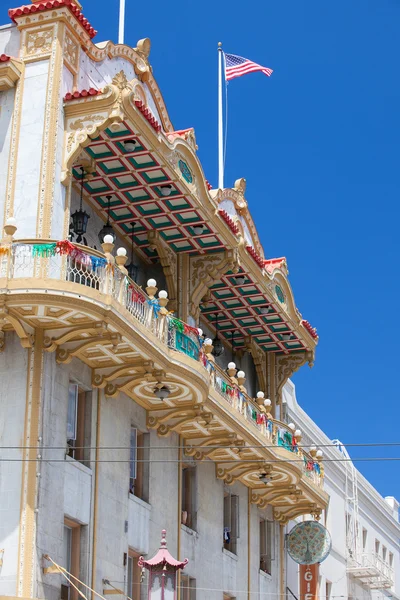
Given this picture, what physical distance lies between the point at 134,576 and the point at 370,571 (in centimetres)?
2391

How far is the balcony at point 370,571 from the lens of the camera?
56.0 m

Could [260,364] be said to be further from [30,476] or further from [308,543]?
[30,476]

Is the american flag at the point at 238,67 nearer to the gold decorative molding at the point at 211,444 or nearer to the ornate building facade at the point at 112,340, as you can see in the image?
the ornate building facade at the point at 112,340

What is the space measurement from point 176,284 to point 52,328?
30.7 ft

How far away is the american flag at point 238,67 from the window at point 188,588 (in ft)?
55.7

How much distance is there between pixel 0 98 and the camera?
33500 mm

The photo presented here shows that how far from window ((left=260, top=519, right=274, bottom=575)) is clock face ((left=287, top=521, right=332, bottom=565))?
68cm

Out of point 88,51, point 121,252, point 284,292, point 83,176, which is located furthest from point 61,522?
point 284,292

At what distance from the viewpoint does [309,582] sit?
46312 mm

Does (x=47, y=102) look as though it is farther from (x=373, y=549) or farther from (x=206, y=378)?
(x=373, y=549)

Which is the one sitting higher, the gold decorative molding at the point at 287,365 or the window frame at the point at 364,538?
the gold decorative molding at the point at 287,365

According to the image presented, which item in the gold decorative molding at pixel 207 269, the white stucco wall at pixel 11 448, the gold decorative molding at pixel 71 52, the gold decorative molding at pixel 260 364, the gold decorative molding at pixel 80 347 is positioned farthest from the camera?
the gold decorative molding at pixel 260 364

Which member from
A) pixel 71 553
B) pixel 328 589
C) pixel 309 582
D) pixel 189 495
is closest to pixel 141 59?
pixel 189 495

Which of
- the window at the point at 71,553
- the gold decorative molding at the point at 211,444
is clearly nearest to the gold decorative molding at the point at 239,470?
the gold decorative molding at the point at 211,444
